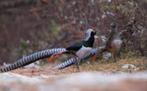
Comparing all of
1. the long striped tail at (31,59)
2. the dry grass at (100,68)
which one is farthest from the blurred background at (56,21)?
the long striped tail at (31,59)

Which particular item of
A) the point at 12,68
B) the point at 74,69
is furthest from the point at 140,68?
the point at 12,68

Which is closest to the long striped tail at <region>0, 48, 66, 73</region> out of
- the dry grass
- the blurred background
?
the dry grass

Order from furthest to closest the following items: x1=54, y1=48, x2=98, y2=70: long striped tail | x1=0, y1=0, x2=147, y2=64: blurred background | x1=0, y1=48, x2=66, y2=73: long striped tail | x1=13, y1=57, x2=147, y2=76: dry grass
→ x1=0, y1=0, x2=147, y2=64: blurred background
x1=0, y1=48, x2=66, y2=73: long striped tail
x1=54, y1=48, x2=98, y2=70: long striped tail
x1=13, y1=57, x2=147, y2=76: dry grass

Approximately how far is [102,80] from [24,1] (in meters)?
10.1

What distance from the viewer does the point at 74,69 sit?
299 inches

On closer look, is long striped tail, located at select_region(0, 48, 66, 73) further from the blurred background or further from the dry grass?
the blurred background

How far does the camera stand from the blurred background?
823 cm

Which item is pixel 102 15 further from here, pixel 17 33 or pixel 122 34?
pixel 17 33

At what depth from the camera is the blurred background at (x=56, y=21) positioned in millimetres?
8234

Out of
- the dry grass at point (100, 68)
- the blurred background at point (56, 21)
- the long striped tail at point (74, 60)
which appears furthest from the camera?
the blurred background at point (56, 21)

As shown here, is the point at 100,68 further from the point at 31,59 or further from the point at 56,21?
the point at 56,21

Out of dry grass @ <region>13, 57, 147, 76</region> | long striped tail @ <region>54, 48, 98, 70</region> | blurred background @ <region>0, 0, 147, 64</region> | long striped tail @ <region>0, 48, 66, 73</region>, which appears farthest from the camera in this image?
blurred background @ <region>0, 0, 147, 64</region>

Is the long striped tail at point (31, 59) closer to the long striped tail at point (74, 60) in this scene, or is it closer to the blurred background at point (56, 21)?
the long striped tail at point (74, 60)

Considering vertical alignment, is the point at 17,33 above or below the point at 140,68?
below
